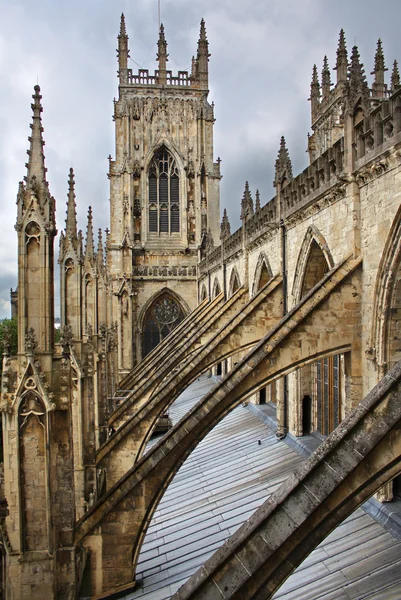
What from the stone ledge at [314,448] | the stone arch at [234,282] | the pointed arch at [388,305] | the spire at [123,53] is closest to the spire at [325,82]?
the spire at [123,53]

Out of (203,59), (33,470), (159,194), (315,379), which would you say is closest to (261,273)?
(315,379)

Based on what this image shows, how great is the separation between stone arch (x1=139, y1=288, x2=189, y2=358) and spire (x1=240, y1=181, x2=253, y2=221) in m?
13.2

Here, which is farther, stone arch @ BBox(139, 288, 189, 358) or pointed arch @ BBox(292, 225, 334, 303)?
stone arch @ BBox(139, 288, 189, 358)

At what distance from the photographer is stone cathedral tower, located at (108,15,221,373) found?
3133 centimetres

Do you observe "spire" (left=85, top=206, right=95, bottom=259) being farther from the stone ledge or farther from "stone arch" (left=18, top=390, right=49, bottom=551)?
"stone arch" (left=18, top=390, right=49, bottom=551)

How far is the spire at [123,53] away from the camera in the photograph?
107 ft

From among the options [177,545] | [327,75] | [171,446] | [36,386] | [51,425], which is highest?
[327,75]

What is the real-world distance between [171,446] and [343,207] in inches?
208

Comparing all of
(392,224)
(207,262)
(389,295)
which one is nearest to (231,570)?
(389,295)

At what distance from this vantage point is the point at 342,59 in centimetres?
2556

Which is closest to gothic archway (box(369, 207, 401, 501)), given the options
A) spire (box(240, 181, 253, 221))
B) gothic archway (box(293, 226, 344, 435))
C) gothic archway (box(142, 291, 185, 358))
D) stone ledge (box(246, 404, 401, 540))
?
stone ledge (box(246, 404, 401, 540))

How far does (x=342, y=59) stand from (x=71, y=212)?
19887 millimetres

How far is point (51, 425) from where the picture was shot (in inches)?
303

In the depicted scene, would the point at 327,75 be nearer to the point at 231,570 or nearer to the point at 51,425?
the point at 51,425
